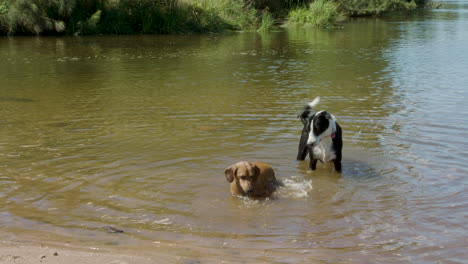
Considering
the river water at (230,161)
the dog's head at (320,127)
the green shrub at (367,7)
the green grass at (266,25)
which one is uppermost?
the green shrub at (367,7)

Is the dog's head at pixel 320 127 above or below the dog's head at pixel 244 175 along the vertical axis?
above

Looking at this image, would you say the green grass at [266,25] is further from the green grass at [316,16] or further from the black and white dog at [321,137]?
the black and white dog at [321,137]

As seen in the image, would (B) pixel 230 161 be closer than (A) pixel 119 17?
Yes

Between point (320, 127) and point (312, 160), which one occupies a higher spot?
point (320, 127)

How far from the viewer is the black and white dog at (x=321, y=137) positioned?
21.9ft

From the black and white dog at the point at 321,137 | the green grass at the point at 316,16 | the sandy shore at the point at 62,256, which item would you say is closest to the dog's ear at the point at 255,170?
the black and white dog at the point at 321,137

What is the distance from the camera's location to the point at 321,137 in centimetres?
680

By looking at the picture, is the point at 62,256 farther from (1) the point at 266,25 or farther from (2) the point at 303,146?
(1) the point at 266,25

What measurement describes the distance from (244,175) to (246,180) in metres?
0.06

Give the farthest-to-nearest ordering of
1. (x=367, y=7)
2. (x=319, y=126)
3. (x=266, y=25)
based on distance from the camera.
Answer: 1. (x=367, y=7)
2. (x=266, y=25)
3. (x=319, y=126)

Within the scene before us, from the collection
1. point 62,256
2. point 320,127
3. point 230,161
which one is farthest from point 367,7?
point 62,256

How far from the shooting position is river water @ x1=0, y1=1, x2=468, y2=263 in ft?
16.3

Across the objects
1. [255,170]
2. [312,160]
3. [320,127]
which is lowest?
[312,160]

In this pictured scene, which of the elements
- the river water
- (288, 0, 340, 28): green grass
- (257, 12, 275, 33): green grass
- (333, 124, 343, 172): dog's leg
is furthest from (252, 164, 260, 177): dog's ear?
(288, 0, 340, 28): green grass
